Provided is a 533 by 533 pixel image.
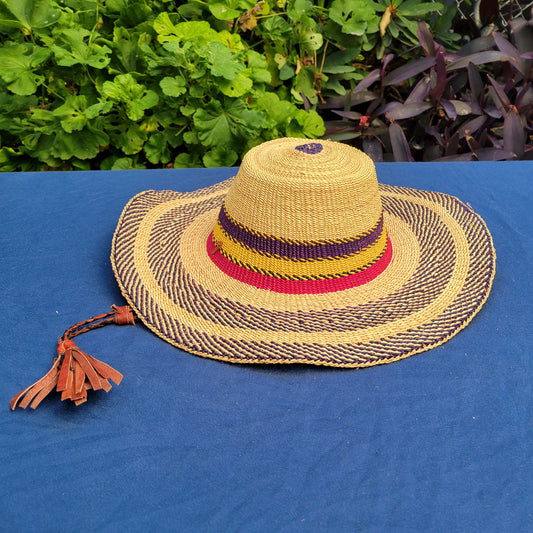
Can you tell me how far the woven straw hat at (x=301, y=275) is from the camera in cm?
78

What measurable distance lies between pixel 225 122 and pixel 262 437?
1.13 meters

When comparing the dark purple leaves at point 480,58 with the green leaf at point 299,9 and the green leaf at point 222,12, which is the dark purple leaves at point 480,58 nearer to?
the green leaf at point 299,9

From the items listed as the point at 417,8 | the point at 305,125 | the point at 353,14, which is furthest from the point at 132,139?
the point at 417,8

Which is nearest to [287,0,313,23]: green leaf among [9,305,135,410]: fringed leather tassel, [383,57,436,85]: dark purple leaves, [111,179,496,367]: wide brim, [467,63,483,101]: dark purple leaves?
[383,57,436,85]: dark purple leaves

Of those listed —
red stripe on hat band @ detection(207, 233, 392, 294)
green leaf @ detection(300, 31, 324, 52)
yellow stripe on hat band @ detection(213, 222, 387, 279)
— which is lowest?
red stripe on hat band @ detection(207, 233, 392, 294)

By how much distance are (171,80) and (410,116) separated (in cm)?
85

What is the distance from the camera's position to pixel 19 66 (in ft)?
4.94

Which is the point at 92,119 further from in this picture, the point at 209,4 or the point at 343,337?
the point at 343,337

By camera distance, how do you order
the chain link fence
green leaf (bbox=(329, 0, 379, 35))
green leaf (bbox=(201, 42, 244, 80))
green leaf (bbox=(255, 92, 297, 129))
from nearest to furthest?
green leaf (bbox=(201, 42, 244, 80))
green leaf (bbox=(255, 92, 297, 129))
green leaf (bbox=(329, 0, 379, 35))
the chain link fence

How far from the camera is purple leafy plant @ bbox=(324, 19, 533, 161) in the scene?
182 centimetres

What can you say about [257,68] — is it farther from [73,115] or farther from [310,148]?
[310,148]

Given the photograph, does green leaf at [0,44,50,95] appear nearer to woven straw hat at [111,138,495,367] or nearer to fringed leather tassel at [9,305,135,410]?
woven straw hat at [111,138,495,367]

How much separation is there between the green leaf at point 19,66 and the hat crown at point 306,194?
98cm

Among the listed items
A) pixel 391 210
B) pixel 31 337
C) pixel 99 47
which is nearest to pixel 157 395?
pixel 31 337
